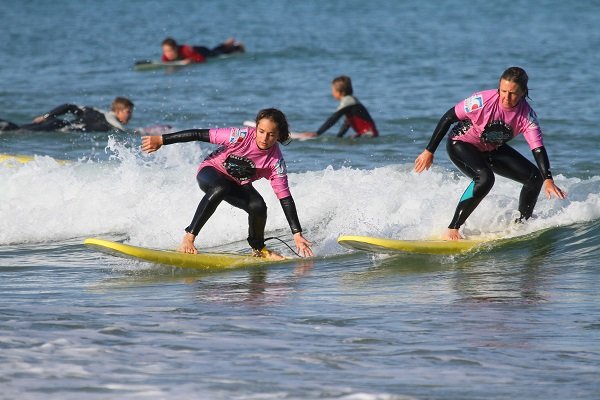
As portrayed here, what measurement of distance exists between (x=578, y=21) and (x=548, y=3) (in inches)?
496

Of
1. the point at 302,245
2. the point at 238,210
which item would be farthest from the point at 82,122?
the point at 302,245

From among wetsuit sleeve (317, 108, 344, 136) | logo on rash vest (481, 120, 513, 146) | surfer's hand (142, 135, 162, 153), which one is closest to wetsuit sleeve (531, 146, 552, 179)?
logo on rash vest (481, 120, 513, 146)

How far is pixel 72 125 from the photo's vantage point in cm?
1795

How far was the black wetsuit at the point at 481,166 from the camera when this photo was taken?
9102mm

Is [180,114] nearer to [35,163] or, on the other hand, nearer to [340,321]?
[35,163]

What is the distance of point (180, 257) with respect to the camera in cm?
895

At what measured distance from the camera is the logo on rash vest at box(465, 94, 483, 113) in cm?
902

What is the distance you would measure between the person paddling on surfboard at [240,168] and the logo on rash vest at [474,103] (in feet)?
5.03

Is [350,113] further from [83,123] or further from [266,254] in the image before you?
[266,254]

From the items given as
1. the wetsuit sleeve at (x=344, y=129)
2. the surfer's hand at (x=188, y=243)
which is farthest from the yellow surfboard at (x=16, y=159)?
the surfer's hand at (x=188, y=243)

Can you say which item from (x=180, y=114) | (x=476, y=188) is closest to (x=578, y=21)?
(x=180, y=114)

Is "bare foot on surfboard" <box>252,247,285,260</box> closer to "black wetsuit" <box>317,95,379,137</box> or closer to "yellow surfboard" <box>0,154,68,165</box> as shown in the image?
"yellow surfboard" <box>0,154,68,165</box>

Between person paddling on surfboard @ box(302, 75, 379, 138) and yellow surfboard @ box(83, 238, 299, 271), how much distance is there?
7873 mm

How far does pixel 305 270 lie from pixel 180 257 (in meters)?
1.01
